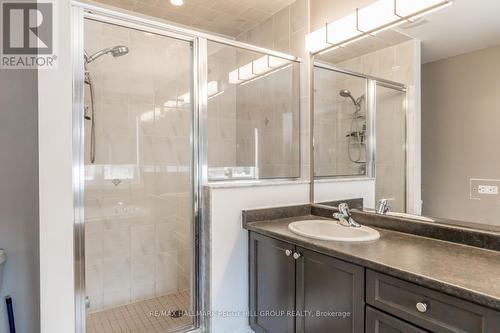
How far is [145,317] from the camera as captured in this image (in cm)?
225

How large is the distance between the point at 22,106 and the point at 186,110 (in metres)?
1.00

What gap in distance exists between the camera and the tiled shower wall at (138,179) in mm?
2281

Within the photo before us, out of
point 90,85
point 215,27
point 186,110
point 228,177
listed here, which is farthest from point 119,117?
point 215,27

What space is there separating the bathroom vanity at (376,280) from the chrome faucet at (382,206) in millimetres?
43

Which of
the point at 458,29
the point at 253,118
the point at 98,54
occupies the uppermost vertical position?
the point at 98,54

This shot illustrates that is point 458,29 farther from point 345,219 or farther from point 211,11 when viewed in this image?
point 211,11

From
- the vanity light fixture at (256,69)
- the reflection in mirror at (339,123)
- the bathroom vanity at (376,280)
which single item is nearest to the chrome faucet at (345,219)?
the bathroom vanity at (376,280)

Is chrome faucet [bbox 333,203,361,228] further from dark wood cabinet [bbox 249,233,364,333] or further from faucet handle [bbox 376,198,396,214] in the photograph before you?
dark wood cabinet [bbox 249,233,364,333]

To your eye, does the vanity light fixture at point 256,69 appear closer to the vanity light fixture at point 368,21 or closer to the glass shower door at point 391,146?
the vanity light fixture at point 368,21

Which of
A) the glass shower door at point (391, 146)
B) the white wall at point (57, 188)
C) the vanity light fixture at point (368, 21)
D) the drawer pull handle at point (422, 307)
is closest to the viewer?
the drawer pull handle at point (422, 307)

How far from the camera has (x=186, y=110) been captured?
2.19 metres

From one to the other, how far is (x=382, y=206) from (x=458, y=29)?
1.02m

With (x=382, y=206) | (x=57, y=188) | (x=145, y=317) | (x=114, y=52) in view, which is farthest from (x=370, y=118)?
(x=145, y=317)

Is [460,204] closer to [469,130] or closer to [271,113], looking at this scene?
[469,130]
